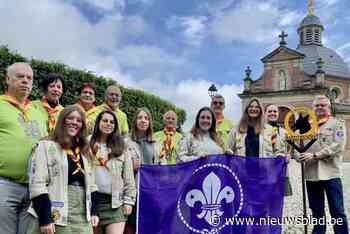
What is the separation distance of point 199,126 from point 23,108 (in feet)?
7.86

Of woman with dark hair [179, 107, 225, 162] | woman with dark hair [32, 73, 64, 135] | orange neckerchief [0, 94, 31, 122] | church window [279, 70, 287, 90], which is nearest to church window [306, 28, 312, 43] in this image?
church window [279, 70, 287, 90]

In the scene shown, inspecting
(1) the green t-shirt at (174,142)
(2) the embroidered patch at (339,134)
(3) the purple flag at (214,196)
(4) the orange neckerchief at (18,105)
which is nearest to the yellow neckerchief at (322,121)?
(2) the embroidered patch at (339,134)

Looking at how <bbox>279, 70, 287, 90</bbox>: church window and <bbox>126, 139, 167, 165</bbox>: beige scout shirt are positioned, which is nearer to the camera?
<bbox>126, 139, 167, 165</bbox>: beige scout shirt

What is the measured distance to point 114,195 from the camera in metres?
4.27

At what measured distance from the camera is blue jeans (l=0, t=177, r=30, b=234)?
3.55 m

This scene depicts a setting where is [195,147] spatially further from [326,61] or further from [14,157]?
[326,61]

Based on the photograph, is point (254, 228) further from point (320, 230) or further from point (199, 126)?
point (199, 126)

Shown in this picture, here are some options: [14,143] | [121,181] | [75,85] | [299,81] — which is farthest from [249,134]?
[299,81]

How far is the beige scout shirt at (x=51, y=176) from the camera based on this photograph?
337 cm

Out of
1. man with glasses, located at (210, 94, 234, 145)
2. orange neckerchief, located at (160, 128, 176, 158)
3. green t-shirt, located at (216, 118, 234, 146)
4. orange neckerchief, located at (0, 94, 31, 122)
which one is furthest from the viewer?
man with glasses, located at (210, 94, 234, 145)

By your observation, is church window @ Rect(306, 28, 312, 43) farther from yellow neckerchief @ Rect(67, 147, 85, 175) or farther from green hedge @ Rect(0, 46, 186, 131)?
yellow neckerchief @ Rect(67, 147, 85, 175)

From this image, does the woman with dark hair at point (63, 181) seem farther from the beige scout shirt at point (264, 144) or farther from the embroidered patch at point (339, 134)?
the embroidered patch at point (339, 134)

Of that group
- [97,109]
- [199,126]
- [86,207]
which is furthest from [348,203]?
[86,207]

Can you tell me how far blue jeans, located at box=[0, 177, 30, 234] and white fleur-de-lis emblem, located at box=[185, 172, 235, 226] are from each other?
2186 millimetres
